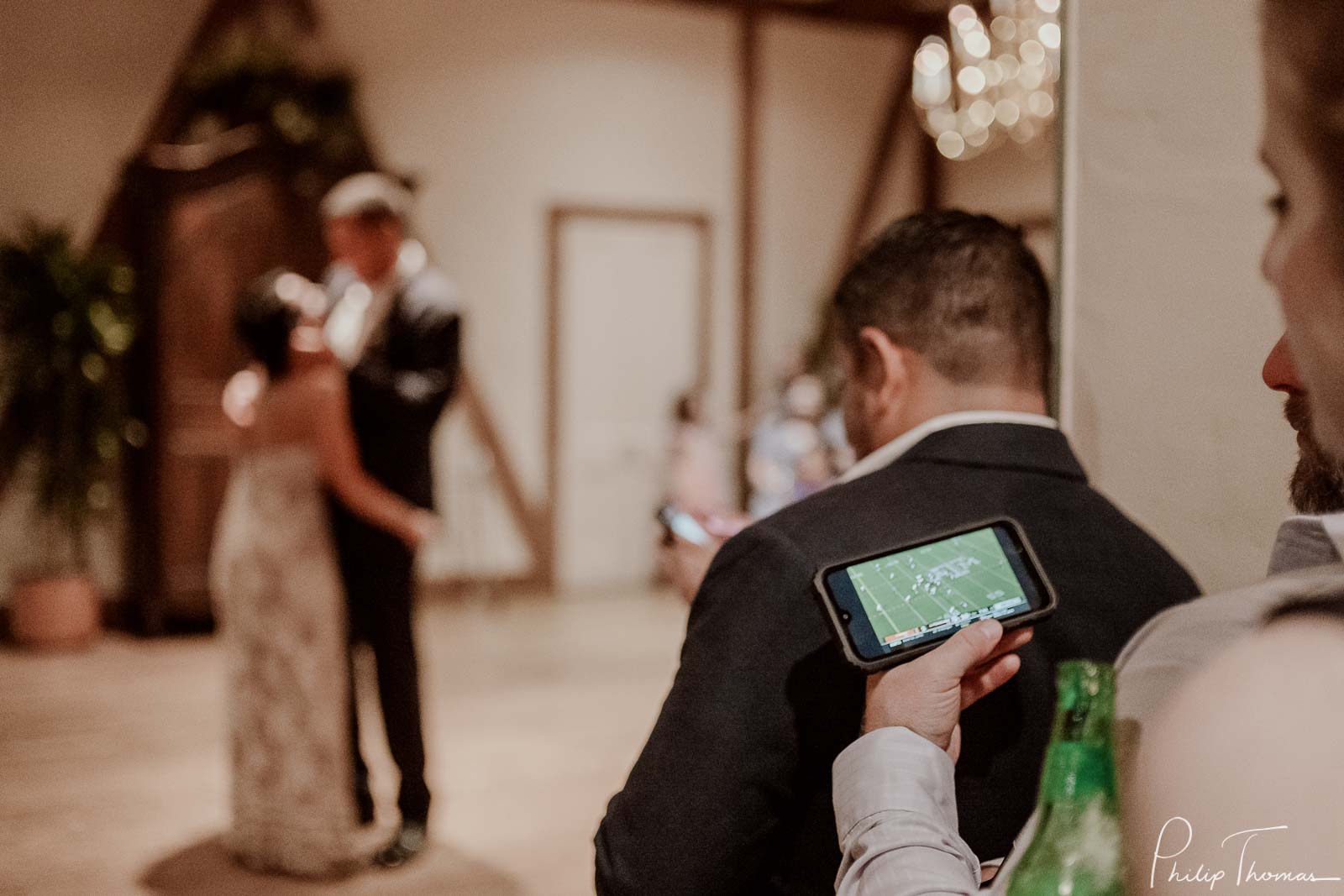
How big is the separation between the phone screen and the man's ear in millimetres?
367

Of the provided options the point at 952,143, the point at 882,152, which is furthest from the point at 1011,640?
the point at 882,152

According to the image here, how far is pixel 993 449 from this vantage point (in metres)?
1.11

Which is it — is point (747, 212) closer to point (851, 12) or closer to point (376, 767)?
point (851, 12)

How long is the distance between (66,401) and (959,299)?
480cm

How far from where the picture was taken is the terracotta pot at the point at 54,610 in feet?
11.4

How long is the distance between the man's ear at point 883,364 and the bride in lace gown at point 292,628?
6.21ft

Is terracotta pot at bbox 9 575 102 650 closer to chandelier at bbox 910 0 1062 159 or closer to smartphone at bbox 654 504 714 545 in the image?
smartphone at bbox 654 504 714 545

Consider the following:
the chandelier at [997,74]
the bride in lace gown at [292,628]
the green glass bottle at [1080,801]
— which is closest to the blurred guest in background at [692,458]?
the chandelier at [997,74]

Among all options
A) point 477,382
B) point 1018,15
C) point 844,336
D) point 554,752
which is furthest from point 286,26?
Answer: point 844,336

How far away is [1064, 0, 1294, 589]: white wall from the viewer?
1130 mm

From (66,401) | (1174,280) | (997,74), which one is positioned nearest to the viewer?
(1174,280)

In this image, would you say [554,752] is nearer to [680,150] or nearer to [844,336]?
[844,336]

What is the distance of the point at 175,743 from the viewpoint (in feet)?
12.4

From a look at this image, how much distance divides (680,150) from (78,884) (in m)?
6.38
